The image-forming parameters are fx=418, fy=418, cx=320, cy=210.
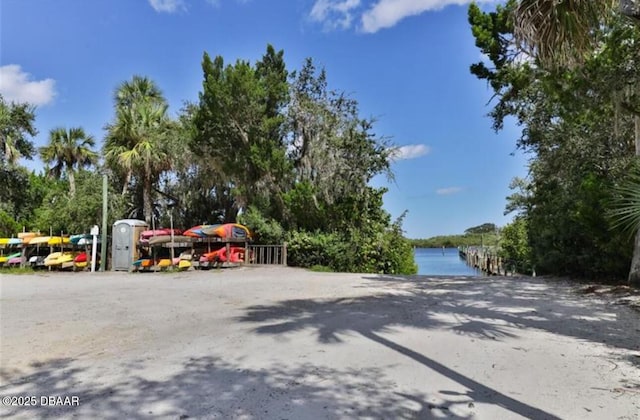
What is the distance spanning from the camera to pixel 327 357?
406cm

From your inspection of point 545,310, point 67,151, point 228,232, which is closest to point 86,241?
point 228,232

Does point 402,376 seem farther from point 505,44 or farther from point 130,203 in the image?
point 130,203

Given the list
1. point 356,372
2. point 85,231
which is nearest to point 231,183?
point 85,231

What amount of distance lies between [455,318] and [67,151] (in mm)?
25003

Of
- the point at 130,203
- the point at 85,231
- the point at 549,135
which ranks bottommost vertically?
the point at 85,231

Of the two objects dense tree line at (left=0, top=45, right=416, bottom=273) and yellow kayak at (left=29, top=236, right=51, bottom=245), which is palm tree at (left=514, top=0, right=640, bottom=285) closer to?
dense tree line at (left=0, top=45, right=416, bottom=273)

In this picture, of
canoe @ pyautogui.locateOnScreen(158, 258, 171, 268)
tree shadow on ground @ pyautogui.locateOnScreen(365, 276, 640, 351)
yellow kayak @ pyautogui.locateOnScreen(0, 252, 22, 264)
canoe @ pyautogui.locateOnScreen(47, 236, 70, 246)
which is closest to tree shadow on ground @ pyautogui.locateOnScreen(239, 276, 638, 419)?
tree shadow on ground @ pyautogui.locateOnScreen(365, 276, 640, 351)

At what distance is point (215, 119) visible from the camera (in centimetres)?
1658

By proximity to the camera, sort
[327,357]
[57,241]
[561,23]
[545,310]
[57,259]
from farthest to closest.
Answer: [57,241] → [57,259] → [545,310] → [561,23] → [327,357]

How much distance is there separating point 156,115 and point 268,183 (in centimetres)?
678

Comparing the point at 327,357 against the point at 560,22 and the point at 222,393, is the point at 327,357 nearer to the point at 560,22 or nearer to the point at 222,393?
the point at 222,393

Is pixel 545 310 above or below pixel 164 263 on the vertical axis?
below

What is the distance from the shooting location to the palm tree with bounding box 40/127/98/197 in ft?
78.1

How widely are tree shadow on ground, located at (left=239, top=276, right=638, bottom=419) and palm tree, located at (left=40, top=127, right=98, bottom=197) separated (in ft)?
72.1
